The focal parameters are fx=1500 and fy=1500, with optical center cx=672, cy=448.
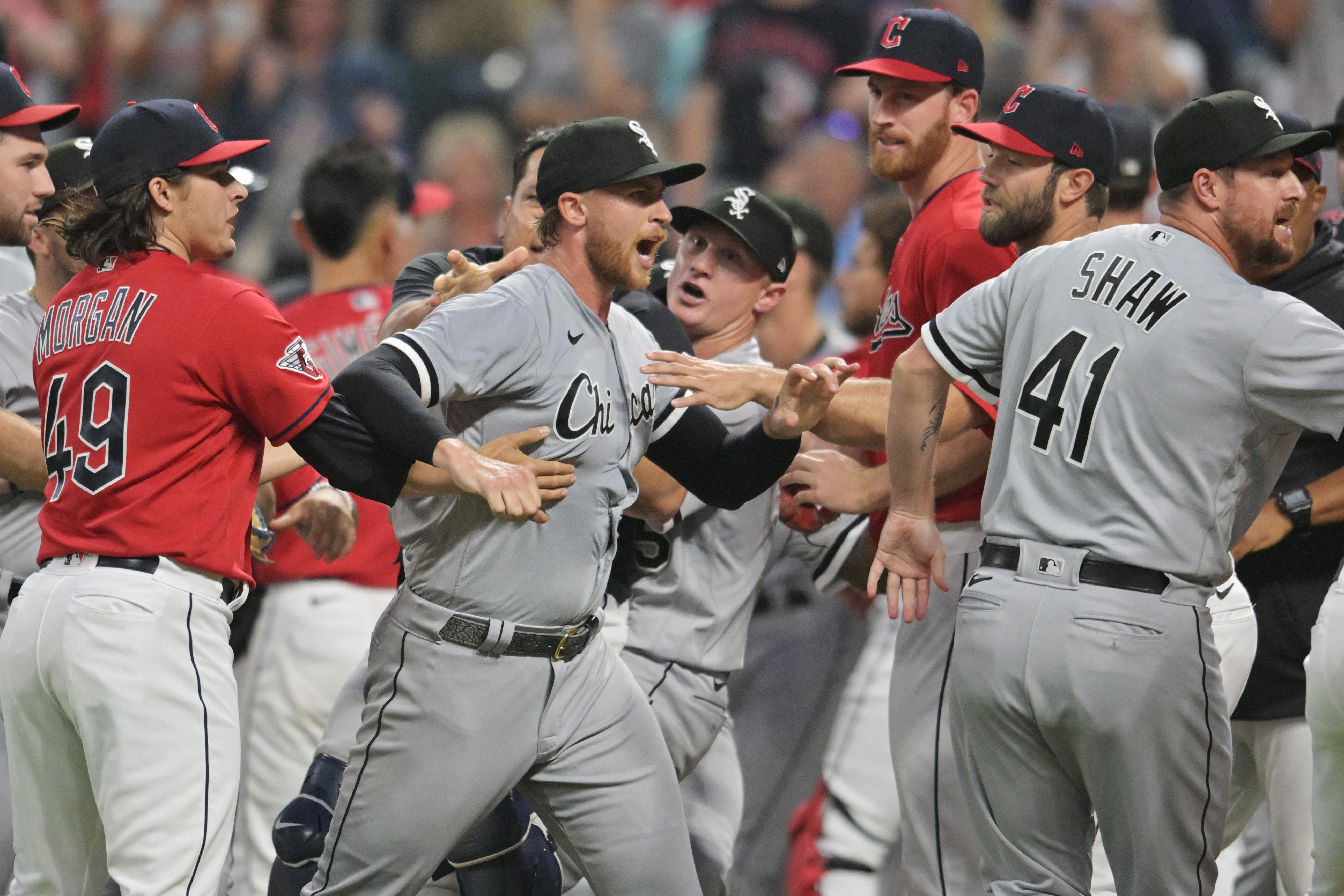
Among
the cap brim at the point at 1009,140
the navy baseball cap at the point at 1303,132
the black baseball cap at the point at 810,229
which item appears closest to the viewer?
the navy baseball cap at the point at 1303,132

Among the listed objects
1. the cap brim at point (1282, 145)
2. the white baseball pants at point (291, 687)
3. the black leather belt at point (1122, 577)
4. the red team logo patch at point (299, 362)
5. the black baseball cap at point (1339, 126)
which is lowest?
the white baseball pants at point (291, 687)

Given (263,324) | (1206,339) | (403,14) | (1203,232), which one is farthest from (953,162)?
(403,14)

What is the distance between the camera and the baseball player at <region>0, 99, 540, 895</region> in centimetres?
315

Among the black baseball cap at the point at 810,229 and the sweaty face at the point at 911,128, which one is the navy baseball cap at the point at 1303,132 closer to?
the sweaty face at the point at 911,128

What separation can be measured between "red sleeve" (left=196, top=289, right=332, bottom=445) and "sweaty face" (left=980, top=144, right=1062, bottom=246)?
1.71m

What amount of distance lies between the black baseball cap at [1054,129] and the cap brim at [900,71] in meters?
0.41

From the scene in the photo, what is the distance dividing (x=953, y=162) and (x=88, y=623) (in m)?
2.57

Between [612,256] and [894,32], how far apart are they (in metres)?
1.37

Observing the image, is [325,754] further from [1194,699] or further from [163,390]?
[1194,699]

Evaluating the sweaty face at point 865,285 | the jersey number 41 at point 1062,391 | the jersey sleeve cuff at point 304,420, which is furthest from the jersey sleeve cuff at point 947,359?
the sweaty face at point 865,285

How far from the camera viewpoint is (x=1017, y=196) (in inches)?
148

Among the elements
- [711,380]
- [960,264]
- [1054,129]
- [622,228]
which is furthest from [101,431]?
[1054,129]

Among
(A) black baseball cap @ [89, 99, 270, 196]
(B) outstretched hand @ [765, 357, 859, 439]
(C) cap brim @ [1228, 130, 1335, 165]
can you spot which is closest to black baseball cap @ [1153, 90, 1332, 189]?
(C) cap brim @ [1228, 130, 1335, 165]

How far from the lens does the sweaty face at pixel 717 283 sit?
4527mm
